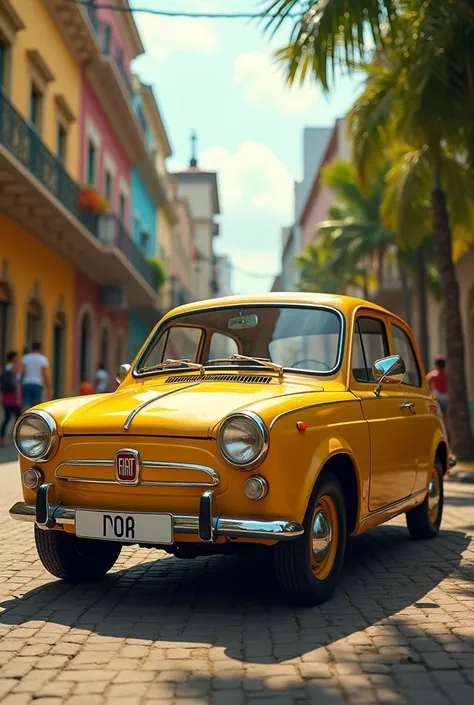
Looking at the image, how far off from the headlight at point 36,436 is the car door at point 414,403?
244 cm

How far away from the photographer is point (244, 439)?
4344 mm

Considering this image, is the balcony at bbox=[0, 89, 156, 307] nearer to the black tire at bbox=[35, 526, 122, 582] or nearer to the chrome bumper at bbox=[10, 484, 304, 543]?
the black tire at bbox=[35, 526, 122, 582]

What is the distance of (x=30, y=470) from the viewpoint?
4.86 meters

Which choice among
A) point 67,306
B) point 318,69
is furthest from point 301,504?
point 67,306

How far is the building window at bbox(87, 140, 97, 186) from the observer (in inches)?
1052

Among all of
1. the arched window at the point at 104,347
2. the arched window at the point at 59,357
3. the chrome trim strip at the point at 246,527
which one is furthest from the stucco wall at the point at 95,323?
the chrome trim strip at the point at 246,527

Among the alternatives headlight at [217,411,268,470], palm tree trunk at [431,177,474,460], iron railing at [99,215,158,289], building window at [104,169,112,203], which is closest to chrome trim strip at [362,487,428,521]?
headlight at [217,411,268,470]

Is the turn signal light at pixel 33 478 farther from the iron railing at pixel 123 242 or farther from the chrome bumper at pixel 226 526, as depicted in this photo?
the iron railing at pixel 123 242

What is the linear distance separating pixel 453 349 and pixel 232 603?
10657 mm

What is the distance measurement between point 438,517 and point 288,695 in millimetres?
4114

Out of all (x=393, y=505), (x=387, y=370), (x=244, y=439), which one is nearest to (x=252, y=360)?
(x=387, y=370)

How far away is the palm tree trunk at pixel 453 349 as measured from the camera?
1464 centimetres

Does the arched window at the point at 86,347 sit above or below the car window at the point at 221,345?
above

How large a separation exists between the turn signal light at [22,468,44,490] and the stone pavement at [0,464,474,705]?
62 centimetres
